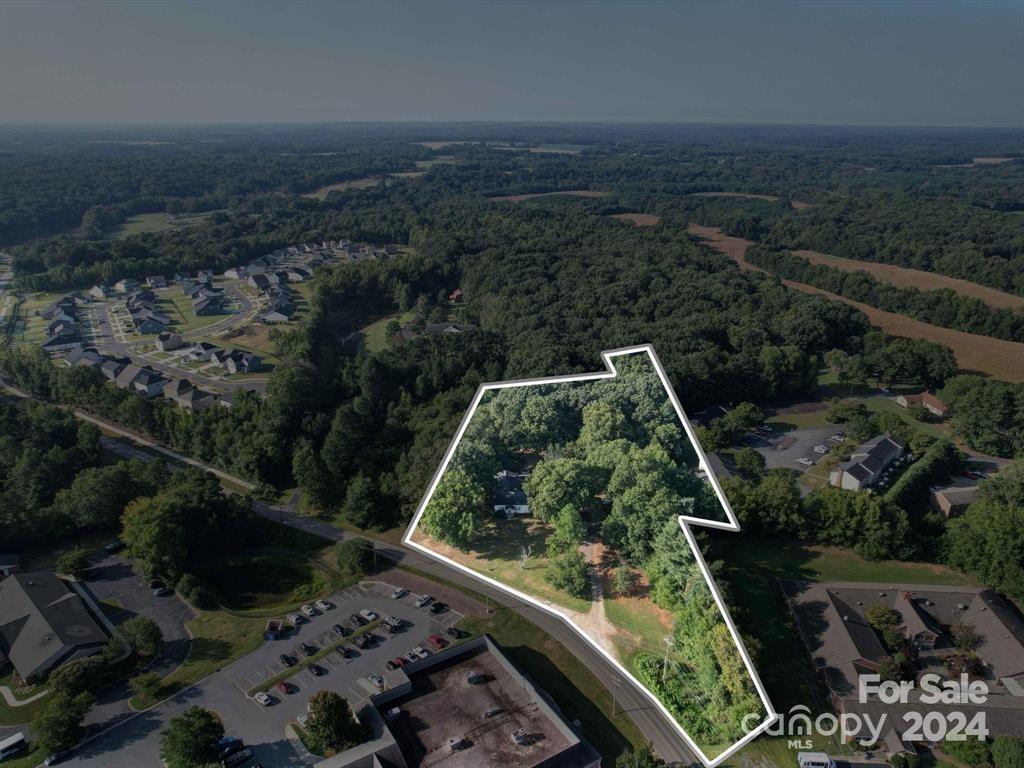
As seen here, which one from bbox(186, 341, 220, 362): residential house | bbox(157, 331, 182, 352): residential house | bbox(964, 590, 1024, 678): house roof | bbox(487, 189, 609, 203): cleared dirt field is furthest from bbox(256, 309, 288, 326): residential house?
bbox(487, 189, 609, 203): cleared dirt field

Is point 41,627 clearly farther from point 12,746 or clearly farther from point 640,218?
point 640,218

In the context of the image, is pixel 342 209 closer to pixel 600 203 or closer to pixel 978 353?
pixel 600 203

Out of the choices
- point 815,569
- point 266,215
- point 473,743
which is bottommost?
point 815,569

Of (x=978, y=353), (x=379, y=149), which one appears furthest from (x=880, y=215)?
(x=379, y=149)

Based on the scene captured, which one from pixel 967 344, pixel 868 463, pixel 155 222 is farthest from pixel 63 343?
pixel 967 344

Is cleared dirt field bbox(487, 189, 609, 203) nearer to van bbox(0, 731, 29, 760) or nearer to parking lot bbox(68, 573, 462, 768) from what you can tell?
parking lot bbox(68, 573, 462, 768)

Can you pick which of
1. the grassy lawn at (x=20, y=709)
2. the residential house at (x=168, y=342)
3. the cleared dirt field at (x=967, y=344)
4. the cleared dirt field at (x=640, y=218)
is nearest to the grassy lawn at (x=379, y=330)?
the residential house at (x=168, y=342)
